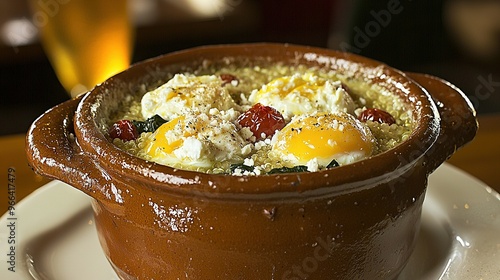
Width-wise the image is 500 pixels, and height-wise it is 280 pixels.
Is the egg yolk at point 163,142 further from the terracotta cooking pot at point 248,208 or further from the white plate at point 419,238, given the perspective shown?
the white plate at point 419,238

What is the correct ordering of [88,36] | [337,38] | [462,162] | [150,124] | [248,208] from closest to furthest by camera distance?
[248,208] < [150,124] < [462,162] < [88,36] < [337,38]

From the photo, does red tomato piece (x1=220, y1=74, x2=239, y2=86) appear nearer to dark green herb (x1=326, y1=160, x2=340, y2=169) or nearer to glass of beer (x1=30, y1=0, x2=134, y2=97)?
dark green herb (x1=326, y1=160, x2=340, y2=169)

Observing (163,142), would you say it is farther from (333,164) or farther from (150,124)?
Result: (333,164)

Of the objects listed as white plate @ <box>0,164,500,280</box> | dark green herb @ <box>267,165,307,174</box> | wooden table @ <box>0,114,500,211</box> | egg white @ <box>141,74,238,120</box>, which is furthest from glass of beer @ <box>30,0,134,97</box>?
dark green herb @ <box>267,165,307,174</box>

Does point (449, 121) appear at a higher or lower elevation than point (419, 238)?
higher

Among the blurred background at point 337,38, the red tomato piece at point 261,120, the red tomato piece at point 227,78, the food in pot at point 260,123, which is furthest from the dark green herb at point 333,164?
the blurred background at point 337,38

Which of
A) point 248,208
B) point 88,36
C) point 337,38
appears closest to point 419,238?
point 248,208
